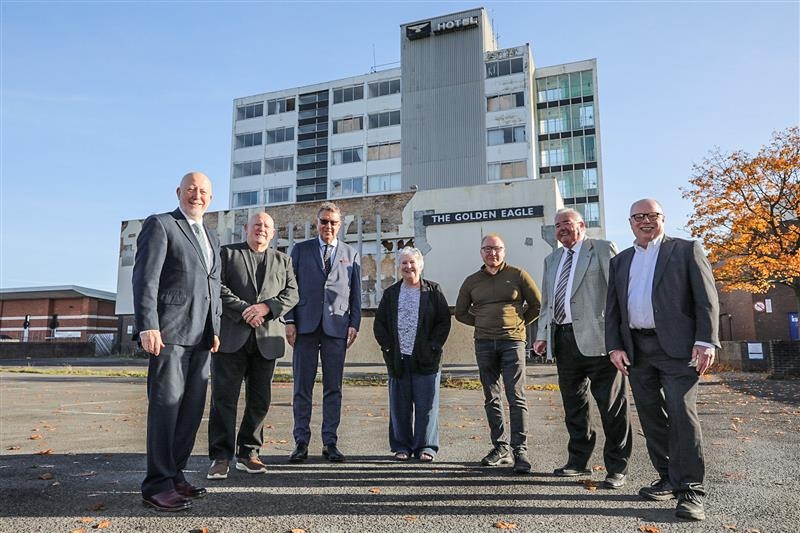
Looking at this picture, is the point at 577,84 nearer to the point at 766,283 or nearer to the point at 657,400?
the point at 766,283

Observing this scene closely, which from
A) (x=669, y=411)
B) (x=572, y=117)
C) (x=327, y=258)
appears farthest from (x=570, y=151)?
(x=669, y=411)

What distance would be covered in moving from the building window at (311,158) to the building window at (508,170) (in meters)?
16.9

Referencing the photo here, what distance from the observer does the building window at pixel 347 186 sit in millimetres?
50344

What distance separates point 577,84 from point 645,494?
47.1m

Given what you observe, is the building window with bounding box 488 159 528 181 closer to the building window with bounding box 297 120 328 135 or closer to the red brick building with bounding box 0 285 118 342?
the building window with bounding box 297 120 328 135

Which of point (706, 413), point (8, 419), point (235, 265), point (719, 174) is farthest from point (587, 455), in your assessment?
point (719, 174)

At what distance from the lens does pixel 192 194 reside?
3.91 meters

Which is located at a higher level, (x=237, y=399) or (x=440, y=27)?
(x=440, y=27)

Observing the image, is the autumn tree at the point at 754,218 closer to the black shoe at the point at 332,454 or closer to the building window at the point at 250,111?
the black shoe at the point at 332,454

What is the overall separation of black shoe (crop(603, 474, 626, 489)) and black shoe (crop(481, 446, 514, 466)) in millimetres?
950

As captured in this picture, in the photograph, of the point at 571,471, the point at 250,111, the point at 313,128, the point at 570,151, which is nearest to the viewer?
the point at 571,471

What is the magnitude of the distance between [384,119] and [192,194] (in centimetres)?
4753

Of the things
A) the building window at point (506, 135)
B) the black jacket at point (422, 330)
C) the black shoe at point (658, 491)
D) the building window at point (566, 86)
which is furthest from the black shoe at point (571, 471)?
the building window at point (566, 86)

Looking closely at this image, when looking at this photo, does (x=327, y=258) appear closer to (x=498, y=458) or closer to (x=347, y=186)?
(x=498, y=458)
